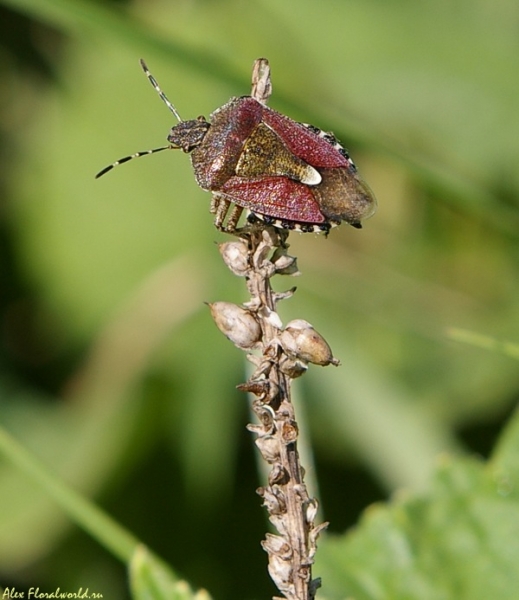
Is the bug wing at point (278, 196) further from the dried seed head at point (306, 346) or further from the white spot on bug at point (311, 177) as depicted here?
the dried seed head at point (306, 346)

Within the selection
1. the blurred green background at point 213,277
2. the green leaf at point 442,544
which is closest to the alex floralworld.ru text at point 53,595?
the blurred green background at point 213,277

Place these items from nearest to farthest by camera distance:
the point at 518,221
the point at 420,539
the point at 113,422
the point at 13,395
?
the point at 420,539
the point at 518,221
the point at 113,422
the point at 13,395

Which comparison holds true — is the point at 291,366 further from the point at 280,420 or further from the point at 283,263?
the point at 283,263

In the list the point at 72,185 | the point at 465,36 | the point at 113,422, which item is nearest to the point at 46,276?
the point at 72,185

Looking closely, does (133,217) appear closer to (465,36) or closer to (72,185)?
(72,185)

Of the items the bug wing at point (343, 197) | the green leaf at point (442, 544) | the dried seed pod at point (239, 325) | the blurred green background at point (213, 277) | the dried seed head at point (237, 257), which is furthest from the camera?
the blurred green background at point (213, 277)

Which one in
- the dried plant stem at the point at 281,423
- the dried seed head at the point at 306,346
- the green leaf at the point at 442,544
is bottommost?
the dried plant stem at the point at 281,423

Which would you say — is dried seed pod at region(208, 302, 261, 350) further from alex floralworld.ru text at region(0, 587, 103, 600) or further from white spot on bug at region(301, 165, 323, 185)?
alex floralworld.ru text at region(0, 587, 103, 600)
